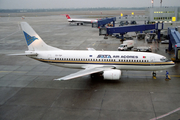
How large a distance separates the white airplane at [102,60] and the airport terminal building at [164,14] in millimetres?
67212

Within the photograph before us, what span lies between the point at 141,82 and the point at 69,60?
12509 millimetres

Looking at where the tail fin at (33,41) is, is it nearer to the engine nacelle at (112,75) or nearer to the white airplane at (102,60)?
the white airplane at (102,60)

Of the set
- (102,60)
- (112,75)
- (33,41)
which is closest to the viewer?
(112,75)

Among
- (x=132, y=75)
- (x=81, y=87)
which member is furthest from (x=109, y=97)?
(x=132, y=75)

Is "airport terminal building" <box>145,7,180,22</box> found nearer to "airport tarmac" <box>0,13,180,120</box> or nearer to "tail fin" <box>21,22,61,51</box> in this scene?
"airport tarmac" <box>0,13,180,120</box>

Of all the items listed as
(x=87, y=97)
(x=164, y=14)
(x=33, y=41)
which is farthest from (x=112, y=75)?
(x=164, y=14)

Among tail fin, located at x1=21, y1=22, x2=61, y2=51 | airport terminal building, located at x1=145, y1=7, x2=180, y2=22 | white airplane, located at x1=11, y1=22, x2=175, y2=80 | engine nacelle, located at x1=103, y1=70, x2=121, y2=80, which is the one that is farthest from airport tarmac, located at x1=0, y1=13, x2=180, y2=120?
airport terminal building, located at x1=145, y1=7, x2=180, y2=22

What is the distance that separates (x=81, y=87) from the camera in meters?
26.8

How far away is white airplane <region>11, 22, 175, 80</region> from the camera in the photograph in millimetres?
27922

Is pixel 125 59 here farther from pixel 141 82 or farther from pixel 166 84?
pixel 166 84

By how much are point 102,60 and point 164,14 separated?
2887 inches

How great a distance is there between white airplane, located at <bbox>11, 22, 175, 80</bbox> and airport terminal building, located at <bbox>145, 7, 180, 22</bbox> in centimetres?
6721

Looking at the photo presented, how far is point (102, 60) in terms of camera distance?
28.8 metres

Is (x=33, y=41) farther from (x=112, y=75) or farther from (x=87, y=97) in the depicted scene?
(x=112, y=75)
